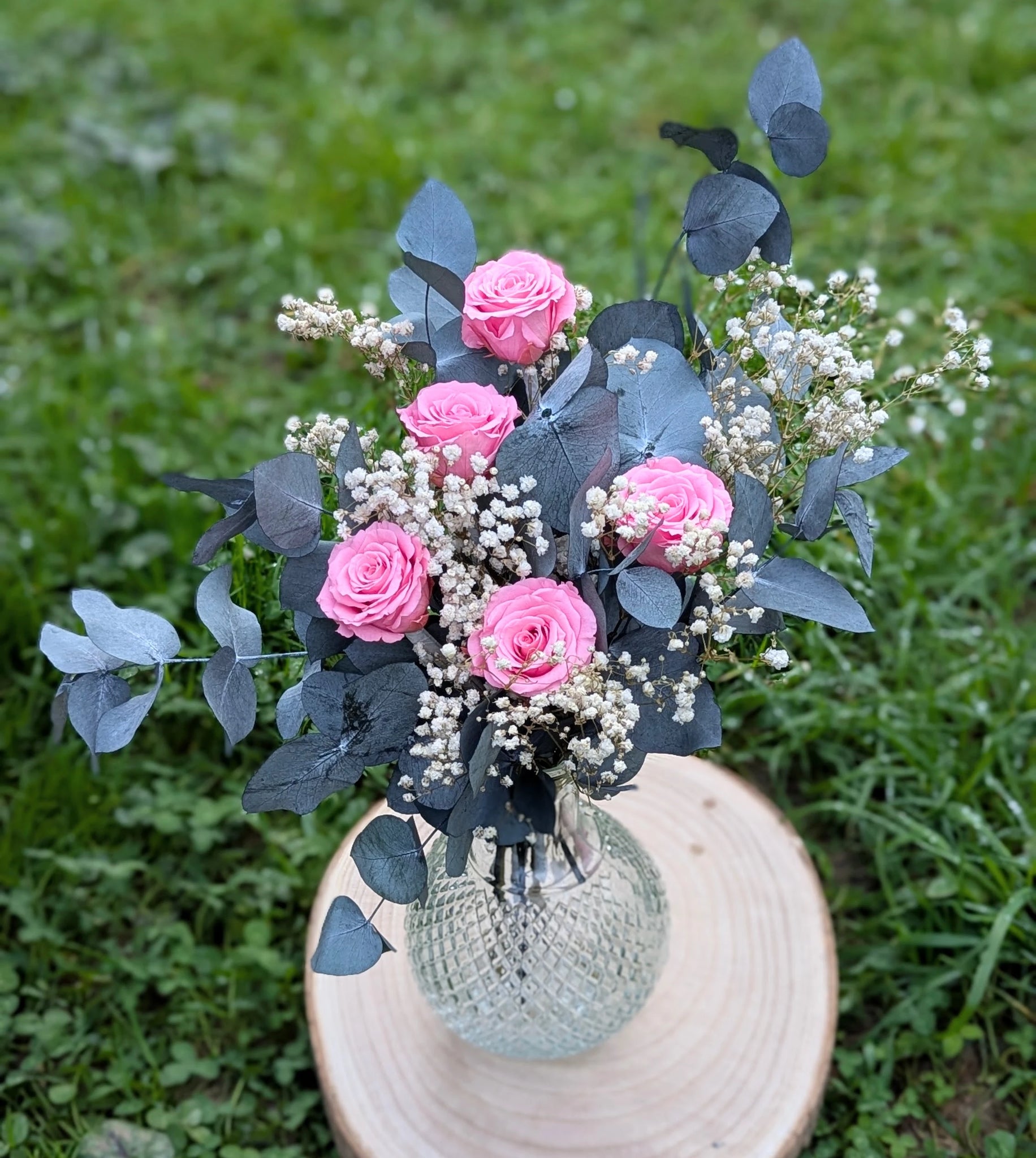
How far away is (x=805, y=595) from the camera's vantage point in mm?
996

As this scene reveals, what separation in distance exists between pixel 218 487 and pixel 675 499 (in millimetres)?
388

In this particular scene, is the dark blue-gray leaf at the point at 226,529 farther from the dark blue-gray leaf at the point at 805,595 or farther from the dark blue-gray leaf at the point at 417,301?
the dark blue-gray leaf at the point at 805,595

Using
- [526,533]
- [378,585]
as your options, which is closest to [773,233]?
[526,533]

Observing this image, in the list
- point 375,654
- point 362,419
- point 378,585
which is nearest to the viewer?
point 378,585

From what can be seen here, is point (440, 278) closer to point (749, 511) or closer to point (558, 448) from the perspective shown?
point (558, 448)

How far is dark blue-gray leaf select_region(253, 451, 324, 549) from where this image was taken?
975mm

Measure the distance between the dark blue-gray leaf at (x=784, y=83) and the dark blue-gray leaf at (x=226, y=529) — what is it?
0.60 metres

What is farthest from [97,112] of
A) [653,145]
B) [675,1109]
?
[675,1109]

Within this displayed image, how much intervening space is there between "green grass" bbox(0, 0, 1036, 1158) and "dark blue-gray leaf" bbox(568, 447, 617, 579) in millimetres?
500

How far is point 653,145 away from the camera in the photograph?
3.35m

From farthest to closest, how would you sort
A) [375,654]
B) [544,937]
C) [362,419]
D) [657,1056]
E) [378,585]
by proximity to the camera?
1. [362,419]
2. [657,1056]
3. [544,937]
4. [375,654]
5. [378,585]

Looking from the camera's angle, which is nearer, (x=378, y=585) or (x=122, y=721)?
(x=378, y=585)

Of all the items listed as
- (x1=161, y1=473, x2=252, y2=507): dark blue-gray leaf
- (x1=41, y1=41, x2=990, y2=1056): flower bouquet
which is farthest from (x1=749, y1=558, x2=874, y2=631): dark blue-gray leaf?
(x1=161, y1=473, x2=252, y2=507): dark blue-gray leaf

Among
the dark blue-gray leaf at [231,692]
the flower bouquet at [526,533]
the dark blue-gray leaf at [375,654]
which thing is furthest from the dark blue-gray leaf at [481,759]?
the dark blue-gray leaf at [231,692]
